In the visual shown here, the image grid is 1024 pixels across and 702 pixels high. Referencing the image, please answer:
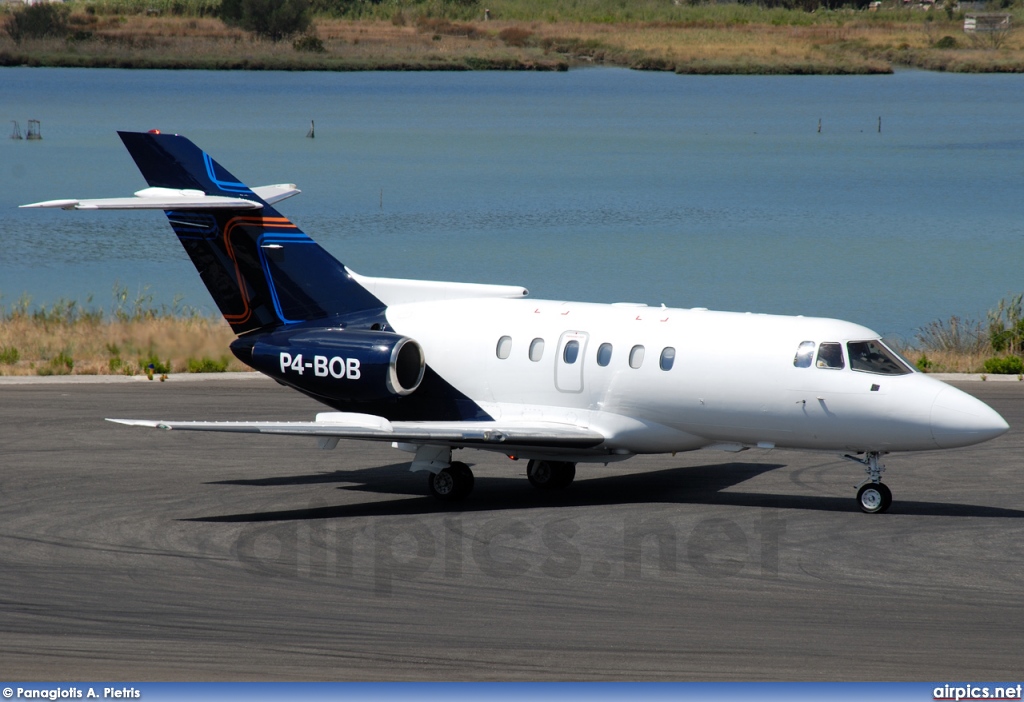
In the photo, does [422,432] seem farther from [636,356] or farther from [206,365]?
[206,365]

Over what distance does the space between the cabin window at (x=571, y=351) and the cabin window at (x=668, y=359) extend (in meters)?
1.23

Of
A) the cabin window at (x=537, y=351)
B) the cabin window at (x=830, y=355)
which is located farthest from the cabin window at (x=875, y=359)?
the cabin window at (x=537, y=351)

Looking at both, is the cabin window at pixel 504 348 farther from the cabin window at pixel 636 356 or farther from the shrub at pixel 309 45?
the shrub at pixel 309 45

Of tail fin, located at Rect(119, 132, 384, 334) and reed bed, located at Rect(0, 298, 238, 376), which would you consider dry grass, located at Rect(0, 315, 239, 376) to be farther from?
tail fin, located at Rect(119, 132, 384, 334)

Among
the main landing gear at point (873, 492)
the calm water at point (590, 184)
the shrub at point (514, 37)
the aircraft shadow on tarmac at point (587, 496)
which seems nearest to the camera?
the main landing gear at point (873, 492)

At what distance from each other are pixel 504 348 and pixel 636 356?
2004mm

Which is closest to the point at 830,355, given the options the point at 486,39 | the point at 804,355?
the point at 804,355

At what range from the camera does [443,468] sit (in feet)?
61.7

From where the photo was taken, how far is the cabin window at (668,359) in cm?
1817

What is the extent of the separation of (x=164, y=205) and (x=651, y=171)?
185 ft

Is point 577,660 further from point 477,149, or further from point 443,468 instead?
point 477,149

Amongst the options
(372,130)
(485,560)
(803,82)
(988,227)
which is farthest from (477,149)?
(485,560)

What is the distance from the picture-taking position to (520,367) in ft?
62.5

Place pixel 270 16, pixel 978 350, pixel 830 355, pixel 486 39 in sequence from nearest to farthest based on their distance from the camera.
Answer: pixel 830 355 → pixel 978 350 → pixel 270 16 → pixel 486 39
